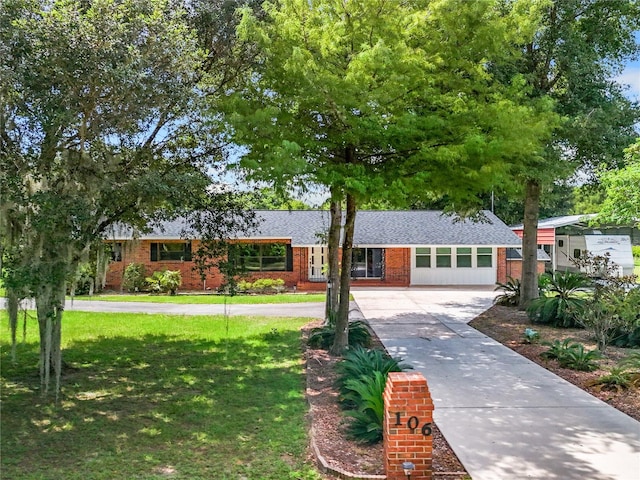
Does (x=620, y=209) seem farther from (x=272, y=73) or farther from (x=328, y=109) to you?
(x=272, y=73)

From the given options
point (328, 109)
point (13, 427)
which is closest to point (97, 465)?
point (13, 427)

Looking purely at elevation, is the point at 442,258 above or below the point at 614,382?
above

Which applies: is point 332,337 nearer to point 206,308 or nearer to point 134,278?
point 206,308

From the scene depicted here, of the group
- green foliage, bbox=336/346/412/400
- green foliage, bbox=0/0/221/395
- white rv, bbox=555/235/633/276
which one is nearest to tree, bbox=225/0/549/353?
green foliage, bbox=0/0/221/395

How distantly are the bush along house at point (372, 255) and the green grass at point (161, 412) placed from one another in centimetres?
1173

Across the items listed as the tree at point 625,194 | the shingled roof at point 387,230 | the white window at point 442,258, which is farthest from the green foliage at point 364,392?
the white window at point 442,258

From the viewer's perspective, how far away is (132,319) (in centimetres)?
1440

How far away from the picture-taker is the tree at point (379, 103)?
279 inches

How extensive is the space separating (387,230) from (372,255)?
1.39 m

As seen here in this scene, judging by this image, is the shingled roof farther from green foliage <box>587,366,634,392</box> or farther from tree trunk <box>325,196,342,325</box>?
green foliage <box>587,366,634,392</box>

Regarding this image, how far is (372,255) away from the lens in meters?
24.6

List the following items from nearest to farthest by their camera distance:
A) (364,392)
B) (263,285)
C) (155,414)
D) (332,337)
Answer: (364,392) → (155,414) → (332,337) → (263,285)

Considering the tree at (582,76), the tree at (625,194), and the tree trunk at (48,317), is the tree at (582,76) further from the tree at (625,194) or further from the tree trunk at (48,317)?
the tree trunk at (48,317)

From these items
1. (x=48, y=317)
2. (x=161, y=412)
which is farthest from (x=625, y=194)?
(x=48, y=317)
